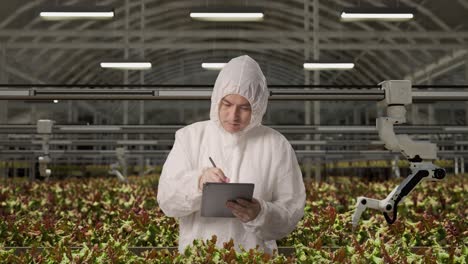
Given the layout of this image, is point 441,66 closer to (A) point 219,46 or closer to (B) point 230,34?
(B) point 230,34

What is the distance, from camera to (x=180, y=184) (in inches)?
97.2

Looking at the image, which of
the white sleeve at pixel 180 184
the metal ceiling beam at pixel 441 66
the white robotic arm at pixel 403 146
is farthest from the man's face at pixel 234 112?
the metal ceiling beam at pixel 441 66

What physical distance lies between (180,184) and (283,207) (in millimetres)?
425

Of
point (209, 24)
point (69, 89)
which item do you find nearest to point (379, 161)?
point (69, 89)

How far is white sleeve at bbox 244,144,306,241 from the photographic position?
96.3 inches

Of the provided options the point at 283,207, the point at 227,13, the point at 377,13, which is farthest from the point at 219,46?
the point at 283,207

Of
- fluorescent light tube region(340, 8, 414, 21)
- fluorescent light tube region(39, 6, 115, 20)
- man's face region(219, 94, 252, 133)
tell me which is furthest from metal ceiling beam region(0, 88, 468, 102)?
fluorescent light tube region(340, 8, 414, 21)

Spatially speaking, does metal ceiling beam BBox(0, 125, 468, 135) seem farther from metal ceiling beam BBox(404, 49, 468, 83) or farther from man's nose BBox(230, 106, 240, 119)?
metal ceiling beam BBox(404, 49, 468, 83)

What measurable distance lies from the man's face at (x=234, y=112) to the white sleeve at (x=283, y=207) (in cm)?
24

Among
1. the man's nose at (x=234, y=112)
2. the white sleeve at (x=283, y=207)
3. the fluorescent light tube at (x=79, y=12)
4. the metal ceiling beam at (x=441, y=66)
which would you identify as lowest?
the white sleeve at (x=283, y=207)

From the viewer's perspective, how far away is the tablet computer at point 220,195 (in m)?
2.25

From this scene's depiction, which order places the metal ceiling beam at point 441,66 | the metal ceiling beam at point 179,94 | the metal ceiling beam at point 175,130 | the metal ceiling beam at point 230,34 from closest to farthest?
the metal ceiling beam at point 179,94, the metal ceiling beam at point 175,130, the metal ceiling beam at point 230,34, the metal ceiling beam at point 441,66

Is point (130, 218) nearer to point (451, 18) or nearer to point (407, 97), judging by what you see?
point (407, 97)

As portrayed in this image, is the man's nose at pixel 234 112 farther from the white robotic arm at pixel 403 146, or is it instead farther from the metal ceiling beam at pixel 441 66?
the metal ceiling beam at pixel 441 66
